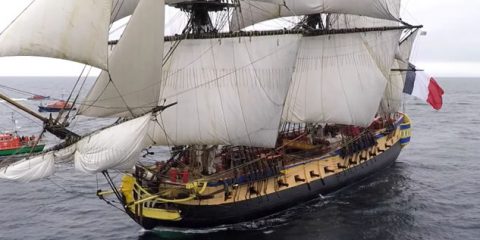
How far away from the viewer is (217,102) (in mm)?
27266

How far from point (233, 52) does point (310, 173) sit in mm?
9684

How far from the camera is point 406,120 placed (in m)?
47.5

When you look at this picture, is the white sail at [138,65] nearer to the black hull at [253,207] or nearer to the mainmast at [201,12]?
the black hull at [253,207]

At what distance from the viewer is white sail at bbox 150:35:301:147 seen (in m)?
27.1

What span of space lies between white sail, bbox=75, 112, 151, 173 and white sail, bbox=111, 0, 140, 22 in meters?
8.78

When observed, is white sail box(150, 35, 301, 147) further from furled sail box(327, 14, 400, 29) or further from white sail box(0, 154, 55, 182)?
furled sail box(327, 14, 400, 29)

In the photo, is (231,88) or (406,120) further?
(406,120)

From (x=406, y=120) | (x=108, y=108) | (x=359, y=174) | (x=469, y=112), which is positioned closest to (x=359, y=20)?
(x=406, y=120)

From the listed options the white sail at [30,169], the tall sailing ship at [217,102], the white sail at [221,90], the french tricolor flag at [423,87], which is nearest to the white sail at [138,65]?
the tall sailing ship at [217,102]

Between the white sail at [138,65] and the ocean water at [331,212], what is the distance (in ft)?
28.7

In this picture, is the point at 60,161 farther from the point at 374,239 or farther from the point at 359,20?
the point at 359,20

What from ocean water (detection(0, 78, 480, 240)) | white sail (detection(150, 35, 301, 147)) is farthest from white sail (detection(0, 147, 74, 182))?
ocean water (detection(0, 78, 480, 240))

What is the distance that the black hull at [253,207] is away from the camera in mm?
26016

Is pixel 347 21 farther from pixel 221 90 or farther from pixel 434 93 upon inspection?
pixel 221 90
